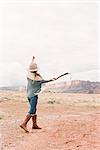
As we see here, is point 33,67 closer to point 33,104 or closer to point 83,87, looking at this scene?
point 33,104

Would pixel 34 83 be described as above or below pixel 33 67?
below

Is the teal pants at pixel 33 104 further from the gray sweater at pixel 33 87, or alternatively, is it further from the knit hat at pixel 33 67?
the knit hat at pixel 33 67

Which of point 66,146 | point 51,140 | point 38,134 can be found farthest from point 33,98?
point 66,146

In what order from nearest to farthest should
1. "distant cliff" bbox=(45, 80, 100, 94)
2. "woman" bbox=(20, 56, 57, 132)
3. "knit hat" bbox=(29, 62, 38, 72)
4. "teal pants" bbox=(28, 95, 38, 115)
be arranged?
"teal pants" bbox=(28, 95, 38, 115), "woman" bbox=(20, 56, 57, 132), "knit hat" bbox=(29, 62, 38, 72), "distant cliff" bbox=(45, 80, 100, 94)

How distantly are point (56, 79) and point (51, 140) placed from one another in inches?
87.8

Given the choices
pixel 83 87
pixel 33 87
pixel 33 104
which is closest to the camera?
pixel 33 104

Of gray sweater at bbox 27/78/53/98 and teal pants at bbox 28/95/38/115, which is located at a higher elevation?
gray sweater at bbox 27/78/53/98

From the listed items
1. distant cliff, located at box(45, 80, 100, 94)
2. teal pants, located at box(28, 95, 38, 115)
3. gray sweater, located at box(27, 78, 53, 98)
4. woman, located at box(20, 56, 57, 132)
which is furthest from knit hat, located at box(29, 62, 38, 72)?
distant cliff, located at box(45, 80, 100, 94)

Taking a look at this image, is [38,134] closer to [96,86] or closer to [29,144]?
[29,144]

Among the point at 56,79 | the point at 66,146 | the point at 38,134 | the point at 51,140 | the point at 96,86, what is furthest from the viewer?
the point at 96,86

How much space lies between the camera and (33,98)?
487 inches

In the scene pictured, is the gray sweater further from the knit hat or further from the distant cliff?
the distant cliff

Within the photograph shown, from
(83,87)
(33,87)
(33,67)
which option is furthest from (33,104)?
(83,87)

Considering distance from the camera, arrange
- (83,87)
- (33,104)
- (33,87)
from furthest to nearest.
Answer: (83,87), (33,87), (33,104)
